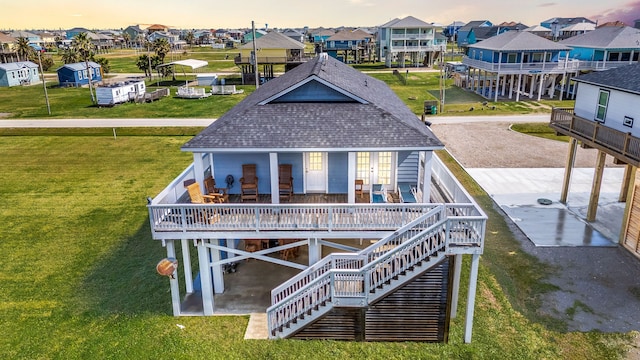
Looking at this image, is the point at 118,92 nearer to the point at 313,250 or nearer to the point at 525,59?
the point at 313,250

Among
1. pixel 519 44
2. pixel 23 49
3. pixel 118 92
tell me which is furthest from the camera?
pixel 23 49

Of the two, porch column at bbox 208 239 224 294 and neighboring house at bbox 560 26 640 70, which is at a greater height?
neighboring house at bbox 560 26 640 70

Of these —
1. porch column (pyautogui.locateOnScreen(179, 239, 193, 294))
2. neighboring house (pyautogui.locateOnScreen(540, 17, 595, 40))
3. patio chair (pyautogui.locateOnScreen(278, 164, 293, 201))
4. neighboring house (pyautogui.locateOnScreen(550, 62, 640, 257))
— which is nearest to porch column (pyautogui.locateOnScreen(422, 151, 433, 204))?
patio chair (pyautogui.locateOnScreen(278, 164, 293, 201))

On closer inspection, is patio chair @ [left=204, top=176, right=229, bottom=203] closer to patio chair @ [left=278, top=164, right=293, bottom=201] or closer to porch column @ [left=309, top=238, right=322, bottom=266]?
patio chair @ [left=278, top=164, right=293, bottom=201]

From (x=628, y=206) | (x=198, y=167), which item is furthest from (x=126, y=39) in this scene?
(x=628, y=206)

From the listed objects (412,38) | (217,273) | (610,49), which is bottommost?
(217,273)

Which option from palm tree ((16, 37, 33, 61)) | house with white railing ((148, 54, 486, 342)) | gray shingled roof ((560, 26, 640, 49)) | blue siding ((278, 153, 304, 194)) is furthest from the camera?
palm tree ((16, 37, 33, 61))
